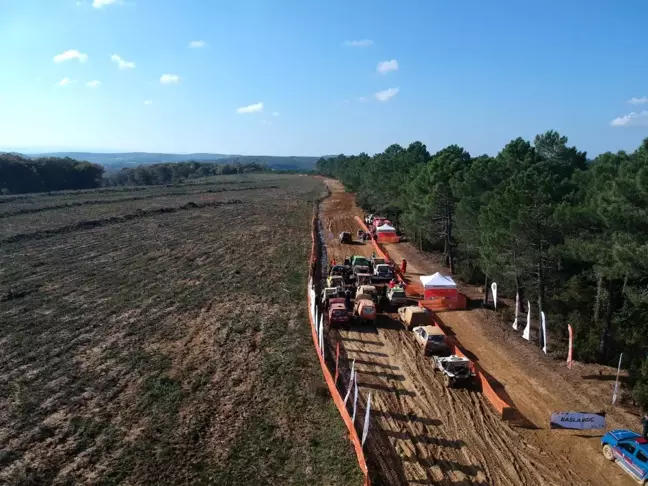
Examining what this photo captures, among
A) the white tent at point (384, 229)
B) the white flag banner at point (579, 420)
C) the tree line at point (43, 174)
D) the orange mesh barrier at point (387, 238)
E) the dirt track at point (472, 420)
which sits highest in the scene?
the tree line at point (43, 174)

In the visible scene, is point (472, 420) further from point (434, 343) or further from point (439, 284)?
point (439, 284)

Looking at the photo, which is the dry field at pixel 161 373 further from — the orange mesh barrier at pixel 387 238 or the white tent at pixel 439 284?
the orange mesh barrier at pixel 387 238

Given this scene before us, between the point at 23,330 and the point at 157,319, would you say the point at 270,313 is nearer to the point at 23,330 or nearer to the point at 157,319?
the point at 157,319

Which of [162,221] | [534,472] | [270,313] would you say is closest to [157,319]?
[270,313]

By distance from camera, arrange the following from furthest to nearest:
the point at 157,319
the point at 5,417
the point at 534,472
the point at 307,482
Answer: the point at 157,319, the point at 5,417, the point at 534,472, the point at 307,482

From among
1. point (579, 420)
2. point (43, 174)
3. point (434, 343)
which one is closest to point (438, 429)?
point (579, 420)

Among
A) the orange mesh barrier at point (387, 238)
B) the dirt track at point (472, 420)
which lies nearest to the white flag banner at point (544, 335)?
the dirt track at point (472, 420)

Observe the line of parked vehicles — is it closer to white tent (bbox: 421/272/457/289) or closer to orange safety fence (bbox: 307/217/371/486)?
white tent (bbox: 421/272/457/289)
